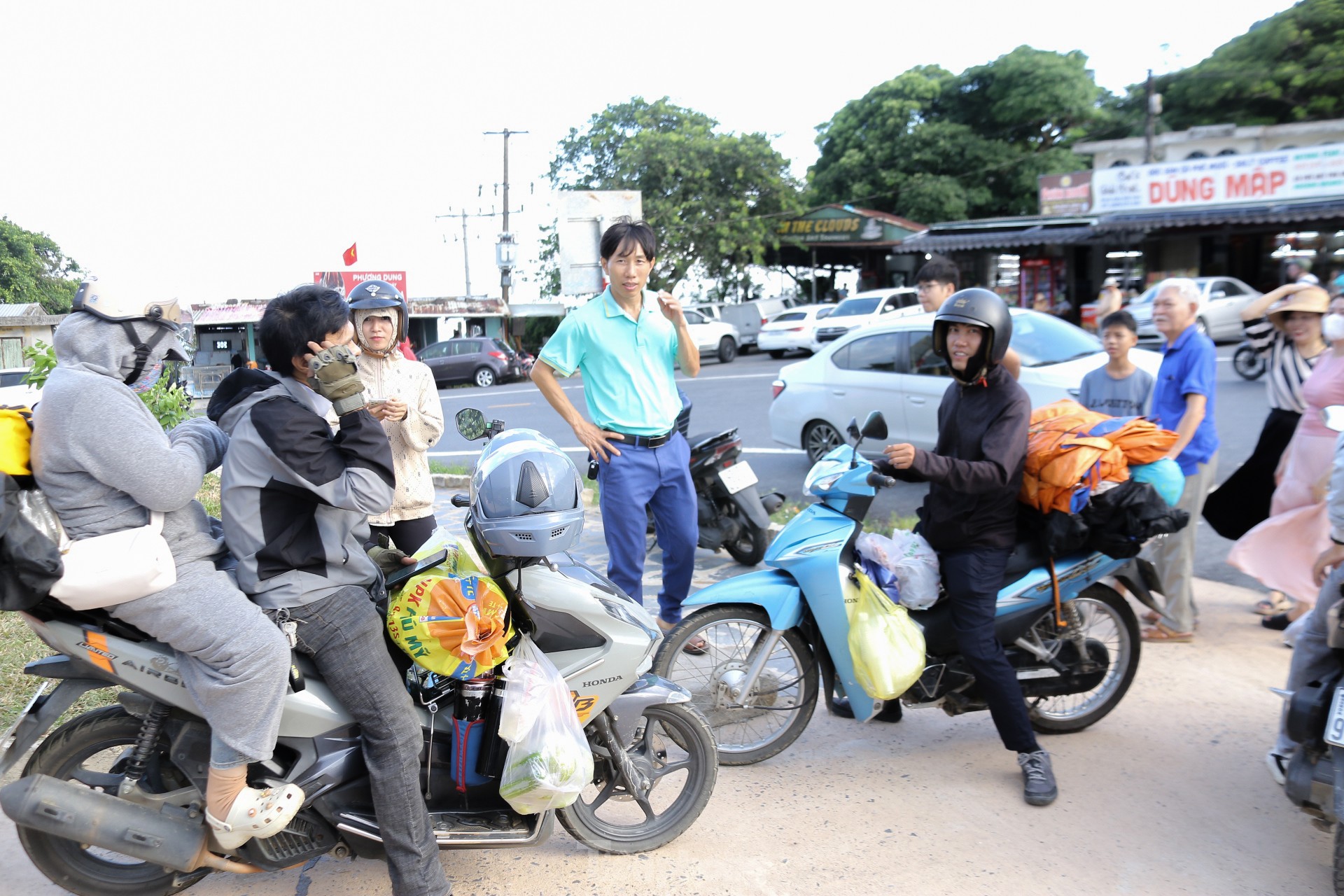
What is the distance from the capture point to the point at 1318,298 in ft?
14.8

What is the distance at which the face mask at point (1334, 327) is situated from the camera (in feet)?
12.8

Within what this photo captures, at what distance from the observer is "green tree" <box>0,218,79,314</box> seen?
16.2 m

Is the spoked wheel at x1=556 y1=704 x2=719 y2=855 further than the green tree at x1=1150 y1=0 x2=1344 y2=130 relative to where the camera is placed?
No

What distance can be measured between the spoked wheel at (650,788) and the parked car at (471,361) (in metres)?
23.3

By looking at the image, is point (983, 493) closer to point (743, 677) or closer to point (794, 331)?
point (743, 677)

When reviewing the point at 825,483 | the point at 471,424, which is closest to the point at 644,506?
the point at 825,483

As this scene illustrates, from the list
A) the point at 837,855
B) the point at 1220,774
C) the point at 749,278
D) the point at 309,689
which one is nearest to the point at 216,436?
the point at 309,689

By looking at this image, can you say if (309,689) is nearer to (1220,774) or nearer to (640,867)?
(640,867)

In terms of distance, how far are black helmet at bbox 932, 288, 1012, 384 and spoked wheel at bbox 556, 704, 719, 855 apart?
62.2 inches

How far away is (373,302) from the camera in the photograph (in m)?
3.79

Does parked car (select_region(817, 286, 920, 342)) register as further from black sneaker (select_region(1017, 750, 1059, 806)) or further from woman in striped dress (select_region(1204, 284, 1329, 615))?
black sneaker (select_region(1017, 750, 1059, 806))

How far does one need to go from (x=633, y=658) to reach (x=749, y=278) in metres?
32.1

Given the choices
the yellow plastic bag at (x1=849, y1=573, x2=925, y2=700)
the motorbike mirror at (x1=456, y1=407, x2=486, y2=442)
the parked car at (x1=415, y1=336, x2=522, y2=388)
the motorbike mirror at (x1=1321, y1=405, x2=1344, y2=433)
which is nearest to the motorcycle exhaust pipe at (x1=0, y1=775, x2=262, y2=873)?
the motorbike mirror at (x1=456, y1=407, x2=486, y2=442)

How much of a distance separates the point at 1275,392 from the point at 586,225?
5.12 meters
